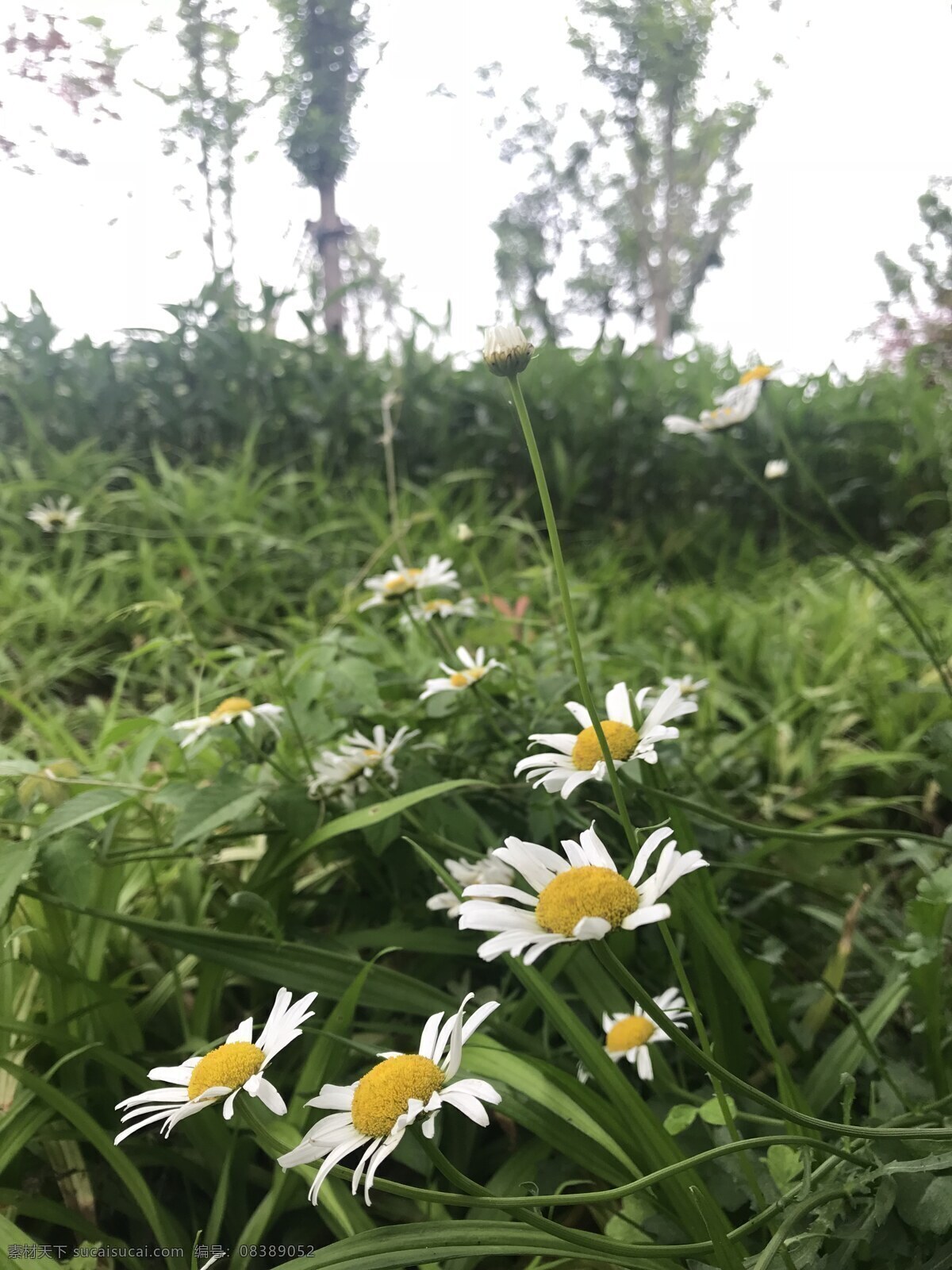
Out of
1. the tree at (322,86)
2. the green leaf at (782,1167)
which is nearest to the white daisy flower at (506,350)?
the green leaf at (782,1167)

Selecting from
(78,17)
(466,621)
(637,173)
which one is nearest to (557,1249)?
(466,621)

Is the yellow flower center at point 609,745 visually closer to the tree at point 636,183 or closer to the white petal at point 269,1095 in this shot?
the white petal at point 269,1095

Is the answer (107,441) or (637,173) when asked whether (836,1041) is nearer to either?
(107,441)

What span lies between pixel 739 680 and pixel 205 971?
0.83 meters

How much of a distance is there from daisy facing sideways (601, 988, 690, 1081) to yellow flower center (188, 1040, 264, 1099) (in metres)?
0.22

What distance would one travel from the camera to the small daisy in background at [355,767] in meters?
0.57

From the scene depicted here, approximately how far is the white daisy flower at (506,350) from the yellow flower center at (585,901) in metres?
0.20

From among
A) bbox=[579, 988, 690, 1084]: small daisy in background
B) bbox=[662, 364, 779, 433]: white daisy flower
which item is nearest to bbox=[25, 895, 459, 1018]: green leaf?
bbox=[579, 988, 690, 1084]: small daisy in background

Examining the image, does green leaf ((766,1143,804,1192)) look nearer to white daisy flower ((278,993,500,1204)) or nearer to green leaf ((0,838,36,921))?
white daisy flower ((278,993,500,1204))

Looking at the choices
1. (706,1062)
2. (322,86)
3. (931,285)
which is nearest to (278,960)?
(706,1062)

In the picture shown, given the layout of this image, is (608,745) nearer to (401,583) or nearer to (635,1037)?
(635,1037)

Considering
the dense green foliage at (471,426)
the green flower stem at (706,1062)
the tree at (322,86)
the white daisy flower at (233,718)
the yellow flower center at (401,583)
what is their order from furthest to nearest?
the dense green foliage at (471,426) → the tree at (322,86) → the yellow flower center at (401,583) → the white daisy flower at (233,718) → the green flower stem at (706,1062)

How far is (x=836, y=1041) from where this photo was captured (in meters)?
0.50

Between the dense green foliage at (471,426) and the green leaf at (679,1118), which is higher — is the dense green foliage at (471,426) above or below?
above
